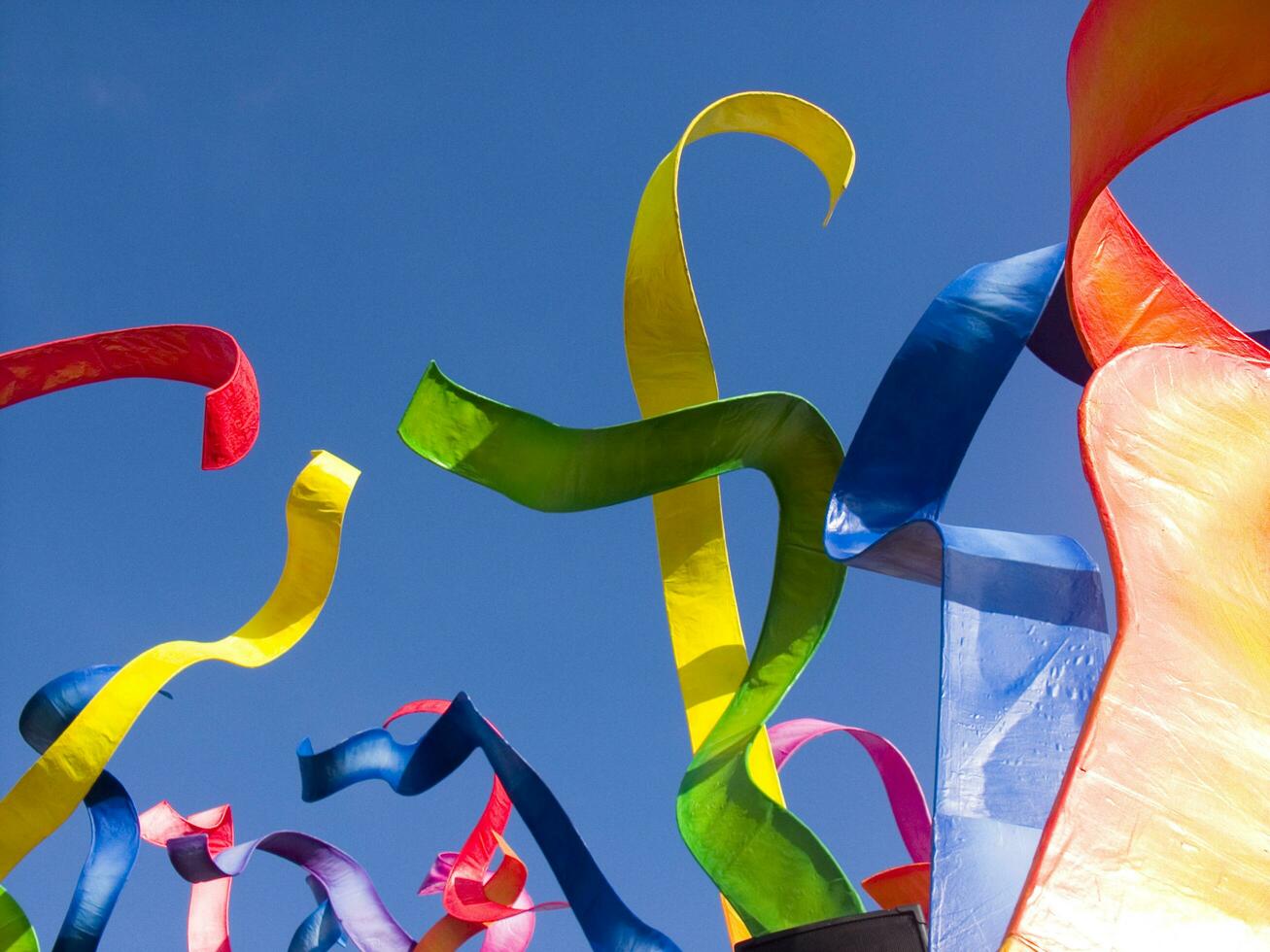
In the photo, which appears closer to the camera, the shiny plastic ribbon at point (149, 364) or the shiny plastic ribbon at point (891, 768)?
the shiny plastic ribbon at point (149, 364)

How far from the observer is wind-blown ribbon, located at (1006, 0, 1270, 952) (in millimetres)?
3865

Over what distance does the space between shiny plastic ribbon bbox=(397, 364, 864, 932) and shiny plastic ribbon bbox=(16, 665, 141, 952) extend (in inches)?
152

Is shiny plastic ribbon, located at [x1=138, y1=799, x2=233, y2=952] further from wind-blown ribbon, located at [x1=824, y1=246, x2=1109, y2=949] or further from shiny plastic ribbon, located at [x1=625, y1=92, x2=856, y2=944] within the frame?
wind-blown ribbon, located at [x1=824, y1=246, x2=1109, y2=949]

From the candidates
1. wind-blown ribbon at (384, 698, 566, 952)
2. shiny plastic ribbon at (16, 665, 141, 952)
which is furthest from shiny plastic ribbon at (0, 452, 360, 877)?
wind-blown ribbon at (384, 698, 566, 952)

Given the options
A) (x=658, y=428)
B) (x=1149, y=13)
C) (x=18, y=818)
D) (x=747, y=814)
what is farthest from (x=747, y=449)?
(x=18, y=818)

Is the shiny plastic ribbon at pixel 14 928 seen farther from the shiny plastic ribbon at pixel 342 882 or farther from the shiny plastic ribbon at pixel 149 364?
the shiny plastic ribbon at pixel 149 364

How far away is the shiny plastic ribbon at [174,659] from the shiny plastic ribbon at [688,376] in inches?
105

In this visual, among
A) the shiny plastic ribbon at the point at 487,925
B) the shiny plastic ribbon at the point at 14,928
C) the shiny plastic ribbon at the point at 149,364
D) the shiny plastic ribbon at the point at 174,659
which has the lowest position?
the shiny plastic ribbon at the point at 487,925

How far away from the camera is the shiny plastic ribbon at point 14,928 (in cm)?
968

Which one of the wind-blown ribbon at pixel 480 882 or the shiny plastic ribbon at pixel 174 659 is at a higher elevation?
the shiny plastic ribbon at pixel 174 659

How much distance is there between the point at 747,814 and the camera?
24.3 ft

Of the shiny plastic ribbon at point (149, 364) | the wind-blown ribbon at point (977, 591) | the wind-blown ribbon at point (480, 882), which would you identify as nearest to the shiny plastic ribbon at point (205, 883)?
the wind-blown ribbon at point (480, 882)

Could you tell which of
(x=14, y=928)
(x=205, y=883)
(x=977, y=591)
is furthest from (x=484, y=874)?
(x=977, y=591)

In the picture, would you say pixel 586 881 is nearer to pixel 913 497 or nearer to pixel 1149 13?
pixel 913 497
